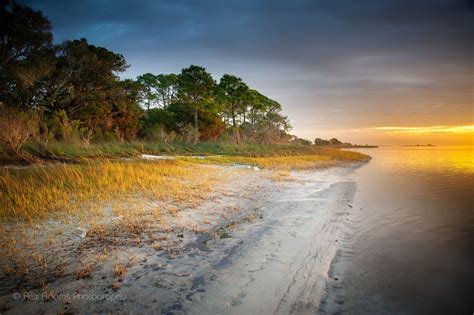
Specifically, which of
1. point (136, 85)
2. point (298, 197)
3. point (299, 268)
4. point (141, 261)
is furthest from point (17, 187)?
point (136, 85)

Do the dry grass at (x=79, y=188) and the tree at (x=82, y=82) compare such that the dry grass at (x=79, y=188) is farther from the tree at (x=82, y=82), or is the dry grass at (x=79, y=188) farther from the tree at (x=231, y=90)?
the tree at (x=231, y=90)

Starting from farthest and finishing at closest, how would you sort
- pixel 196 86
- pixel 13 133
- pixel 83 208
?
pixel 196 86, pixel 13 133, pixel 83 208

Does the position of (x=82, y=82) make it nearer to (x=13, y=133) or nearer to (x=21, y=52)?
(x=21, y=52)

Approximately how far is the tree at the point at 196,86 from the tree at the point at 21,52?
59.0ft

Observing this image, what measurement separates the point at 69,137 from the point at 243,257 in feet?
64.5

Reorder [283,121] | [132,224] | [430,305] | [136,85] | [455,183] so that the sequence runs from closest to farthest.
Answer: [430,305] < [132,224] < [455,183] < [136,85] < [283,121]

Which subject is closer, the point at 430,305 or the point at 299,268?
the point at 430,305

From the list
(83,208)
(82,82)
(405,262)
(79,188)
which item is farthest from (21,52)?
(405,262)

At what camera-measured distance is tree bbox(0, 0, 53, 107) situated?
18422mm

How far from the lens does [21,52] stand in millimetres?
20203

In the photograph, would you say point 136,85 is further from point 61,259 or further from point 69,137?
point 61,259

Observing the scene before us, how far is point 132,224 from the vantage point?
18.5 feet

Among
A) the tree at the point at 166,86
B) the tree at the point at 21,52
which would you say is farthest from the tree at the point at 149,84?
the tree at the point at 21,52

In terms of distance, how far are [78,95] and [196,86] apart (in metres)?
16.4
